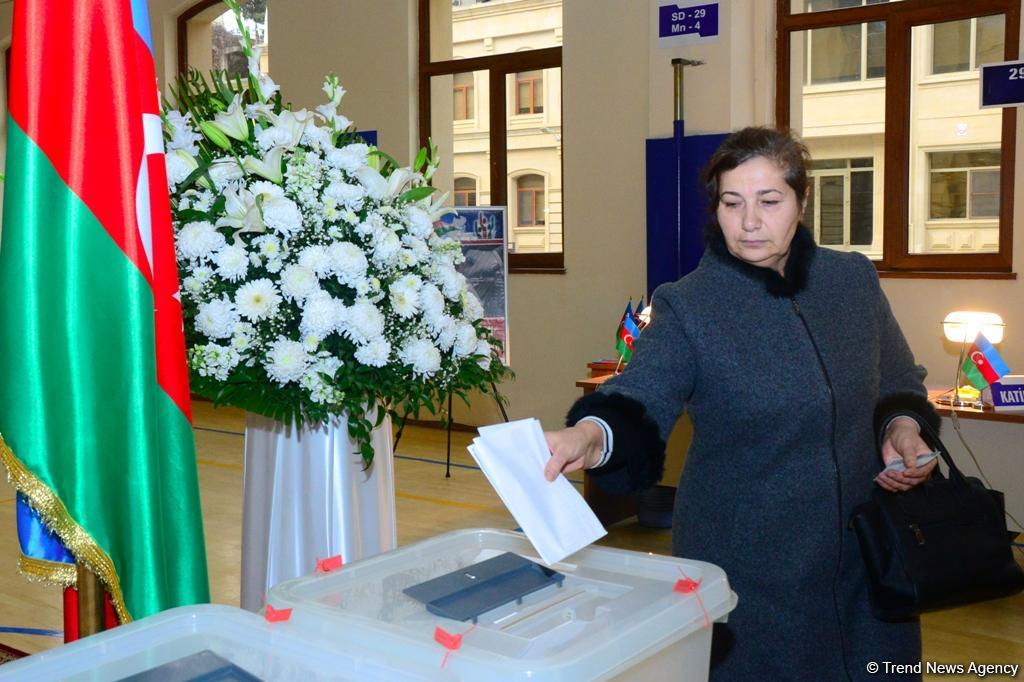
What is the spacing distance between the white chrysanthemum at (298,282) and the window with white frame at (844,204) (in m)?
5.10

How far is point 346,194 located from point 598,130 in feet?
18.2

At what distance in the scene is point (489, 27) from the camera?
26.3 feet

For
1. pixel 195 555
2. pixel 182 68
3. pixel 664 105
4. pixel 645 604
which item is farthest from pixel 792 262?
pixel 182 68

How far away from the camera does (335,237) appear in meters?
1.93

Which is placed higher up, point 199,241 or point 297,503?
point 199,241

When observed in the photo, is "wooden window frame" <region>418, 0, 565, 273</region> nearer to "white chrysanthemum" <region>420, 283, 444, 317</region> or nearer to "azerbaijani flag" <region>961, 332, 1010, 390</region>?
"azerbaijani flag" <region>961, 332, 1010, 390</region>

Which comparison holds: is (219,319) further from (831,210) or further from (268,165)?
(831,210)

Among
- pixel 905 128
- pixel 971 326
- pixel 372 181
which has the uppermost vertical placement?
pixel 905 128

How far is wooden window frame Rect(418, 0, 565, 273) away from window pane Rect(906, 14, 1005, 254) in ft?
7.98

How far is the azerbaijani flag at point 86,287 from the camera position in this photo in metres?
1.62

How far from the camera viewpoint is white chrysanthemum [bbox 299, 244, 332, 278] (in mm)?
1869

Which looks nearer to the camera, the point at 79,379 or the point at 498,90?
the point at 79,379

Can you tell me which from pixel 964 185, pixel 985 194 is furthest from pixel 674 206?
pixel 985 194

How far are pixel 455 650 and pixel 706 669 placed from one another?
40 centimetres
